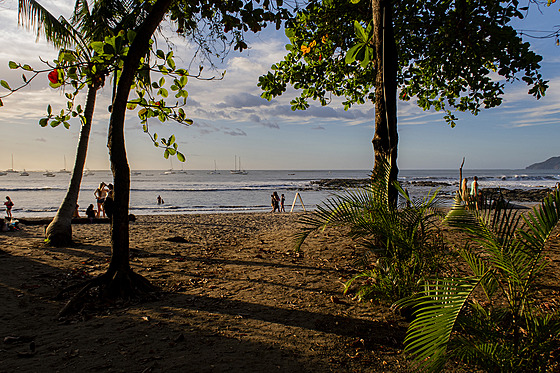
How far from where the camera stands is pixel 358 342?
3.18 meters

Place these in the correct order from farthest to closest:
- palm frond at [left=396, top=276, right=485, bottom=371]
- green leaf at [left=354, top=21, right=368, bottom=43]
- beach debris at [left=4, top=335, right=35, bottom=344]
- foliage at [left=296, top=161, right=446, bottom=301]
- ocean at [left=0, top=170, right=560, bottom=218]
A: ocean at [left=0, top=170, right=560, bottom=218] → foliage at [left=296, top=161, right=446, bottom=301] → beach debris at [left=4, top=335, right=35, bottom=344] → green leaf at [left=354, top=21, right=368, bottom=43] → palm frond at [left=396, top=276, right=485, bottom=371]

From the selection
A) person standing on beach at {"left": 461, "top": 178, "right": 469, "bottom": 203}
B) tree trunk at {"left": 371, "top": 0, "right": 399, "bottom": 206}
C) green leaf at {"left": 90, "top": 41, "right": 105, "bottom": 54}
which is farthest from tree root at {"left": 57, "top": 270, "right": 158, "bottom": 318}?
person standing on beach at {"left": 461, "top": 178, "right": 469, "bottom": 203}

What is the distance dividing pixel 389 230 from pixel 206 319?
221cm

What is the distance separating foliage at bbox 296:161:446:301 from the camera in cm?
357

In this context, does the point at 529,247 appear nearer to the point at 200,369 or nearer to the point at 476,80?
the point at 200,369

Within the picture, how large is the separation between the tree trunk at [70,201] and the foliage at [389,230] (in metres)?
6.29

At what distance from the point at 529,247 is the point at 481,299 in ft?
7.46

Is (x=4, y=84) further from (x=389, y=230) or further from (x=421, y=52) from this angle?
(x=421, y=52)

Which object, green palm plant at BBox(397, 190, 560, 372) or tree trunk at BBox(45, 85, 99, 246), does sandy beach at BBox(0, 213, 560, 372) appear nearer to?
tree trunk at BBox(45, 85, 99, 246)

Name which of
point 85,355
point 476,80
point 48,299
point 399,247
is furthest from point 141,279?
point 476,80

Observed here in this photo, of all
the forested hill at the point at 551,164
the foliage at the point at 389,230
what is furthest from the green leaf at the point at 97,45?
the forested hill at the point at 551,164

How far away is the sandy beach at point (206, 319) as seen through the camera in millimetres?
2830

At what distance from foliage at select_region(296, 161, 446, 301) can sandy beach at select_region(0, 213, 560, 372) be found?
414 millimetres

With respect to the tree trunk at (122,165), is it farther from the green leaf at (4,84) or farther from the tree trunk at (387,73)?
the tree trunk at (387,73)
